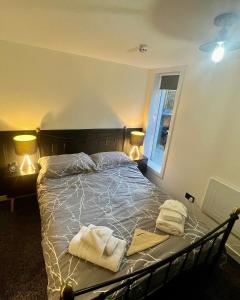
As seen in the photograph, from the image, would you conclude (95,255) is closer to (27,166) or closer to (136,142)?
(27,166)

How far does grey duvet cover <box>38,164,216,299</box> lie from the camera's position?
4.16 ft

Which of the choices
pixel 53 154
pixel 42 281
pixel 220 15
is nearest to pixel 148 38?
pixel 220 15

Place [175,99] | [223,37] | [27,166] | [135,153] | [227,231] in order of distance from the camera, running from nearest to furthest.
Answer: [223,37]
[227,231]
[27,166]
[175,99]
[135,153]

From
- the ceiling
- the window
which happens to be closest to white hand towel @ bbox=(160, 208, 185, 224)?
the window

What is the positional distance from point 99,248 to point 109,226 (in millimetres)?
374

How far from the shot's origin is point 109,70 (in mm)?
2924

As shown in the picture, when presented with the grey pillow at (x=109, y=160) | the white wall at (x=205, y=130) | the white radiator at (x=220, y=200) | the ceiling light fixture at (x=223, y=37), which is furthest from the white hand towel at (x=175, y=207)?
the ceiling light fixture at (x=223, y=37)

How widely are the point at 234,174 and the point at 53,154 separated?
247cm

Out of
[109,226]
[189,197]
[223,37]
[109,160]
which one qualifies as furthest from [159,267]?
[109,160]

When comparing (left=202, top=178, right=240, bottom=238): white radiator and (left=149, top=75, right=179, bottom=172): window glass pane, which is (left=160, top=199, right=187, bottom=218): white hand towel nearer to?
(left=202, top=178, right=240, bottom=238): white radiator

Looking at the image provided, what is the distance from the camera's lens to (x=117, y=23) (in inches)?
55.1

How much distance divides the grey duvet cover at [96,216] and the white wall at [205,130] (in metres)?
0.46

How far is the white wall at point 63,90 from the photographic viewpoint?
236 cm

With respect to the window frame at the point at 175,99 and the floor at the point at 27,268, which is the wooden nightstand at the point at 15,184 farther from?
the window frame at the point at 175,99
